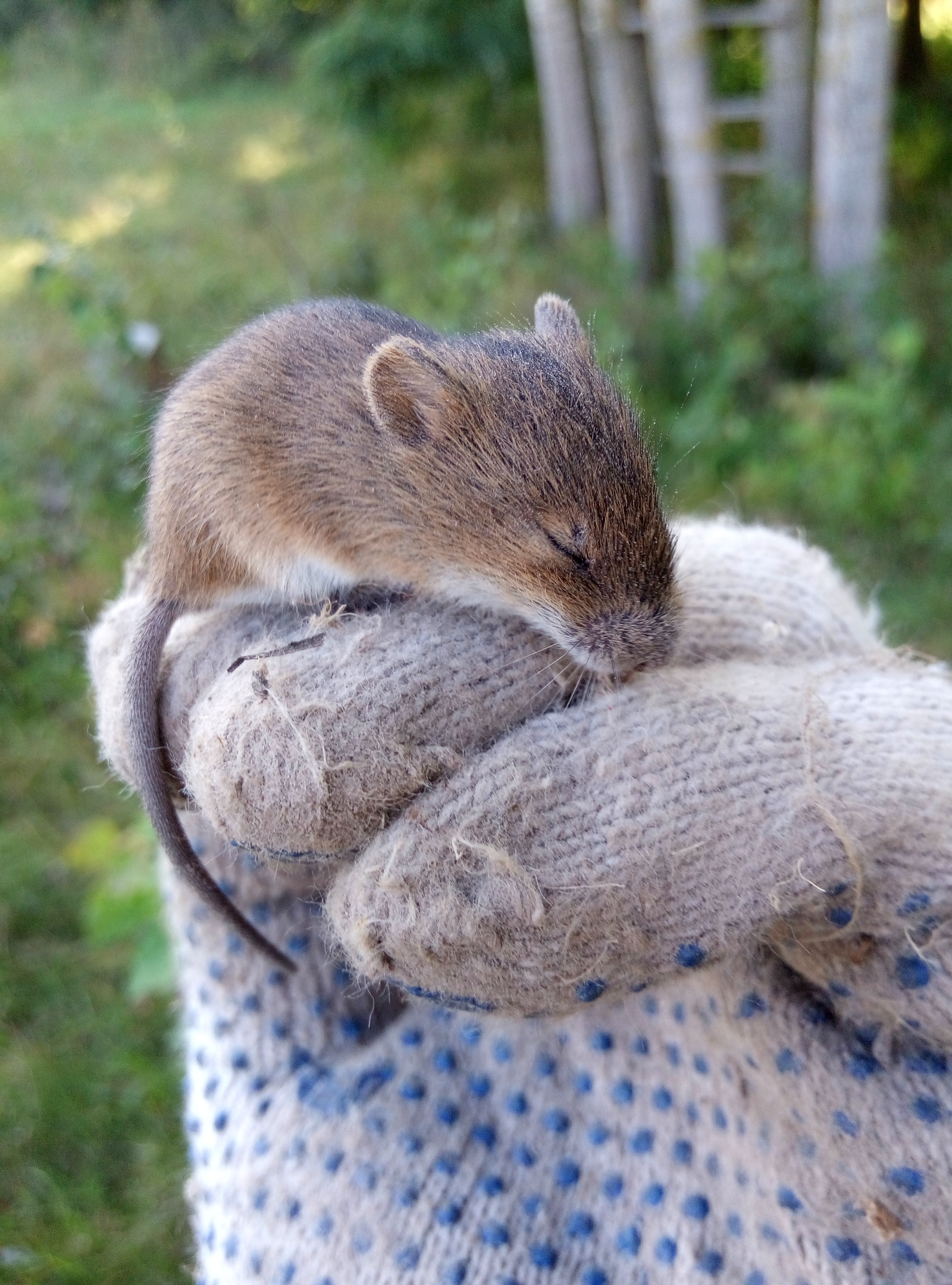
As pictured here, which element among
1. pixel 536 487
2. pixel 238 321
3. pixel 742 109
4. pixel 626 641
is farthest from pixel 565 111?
pixel 626 641

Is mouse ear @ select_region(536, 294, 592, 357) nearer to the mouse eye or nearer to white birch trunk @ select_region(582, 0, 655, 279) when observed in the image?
A: the mouse eye

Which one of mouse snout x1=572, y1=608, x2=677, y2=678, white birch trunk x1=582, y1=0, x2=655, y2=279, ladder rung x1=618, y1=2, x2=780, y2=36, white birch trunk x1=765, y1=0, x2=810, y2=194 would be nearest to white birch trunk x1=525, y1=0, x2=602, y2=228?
white birch trunk x1=582, y1=0, x2=655, y2=279

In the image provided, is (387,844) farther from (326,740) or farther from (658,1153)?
(658,1153)

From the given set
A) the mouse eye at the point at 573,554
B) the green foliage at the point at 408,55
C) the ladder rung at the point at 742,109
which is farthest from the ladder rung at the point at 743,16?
the mouse eye at the point at 573,554

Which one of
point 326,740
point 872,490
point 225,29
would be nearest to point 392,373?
point 326,740

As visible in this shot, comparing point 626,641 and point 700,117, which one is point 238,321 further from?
point 700,117

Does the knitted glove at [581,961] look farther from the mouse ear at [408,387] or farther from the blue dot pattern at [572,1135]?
the mouse ear at [408,387]

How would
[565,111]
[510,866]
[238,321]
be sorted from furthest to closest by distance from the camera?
[565,111] < [238,321] < [510,866]
